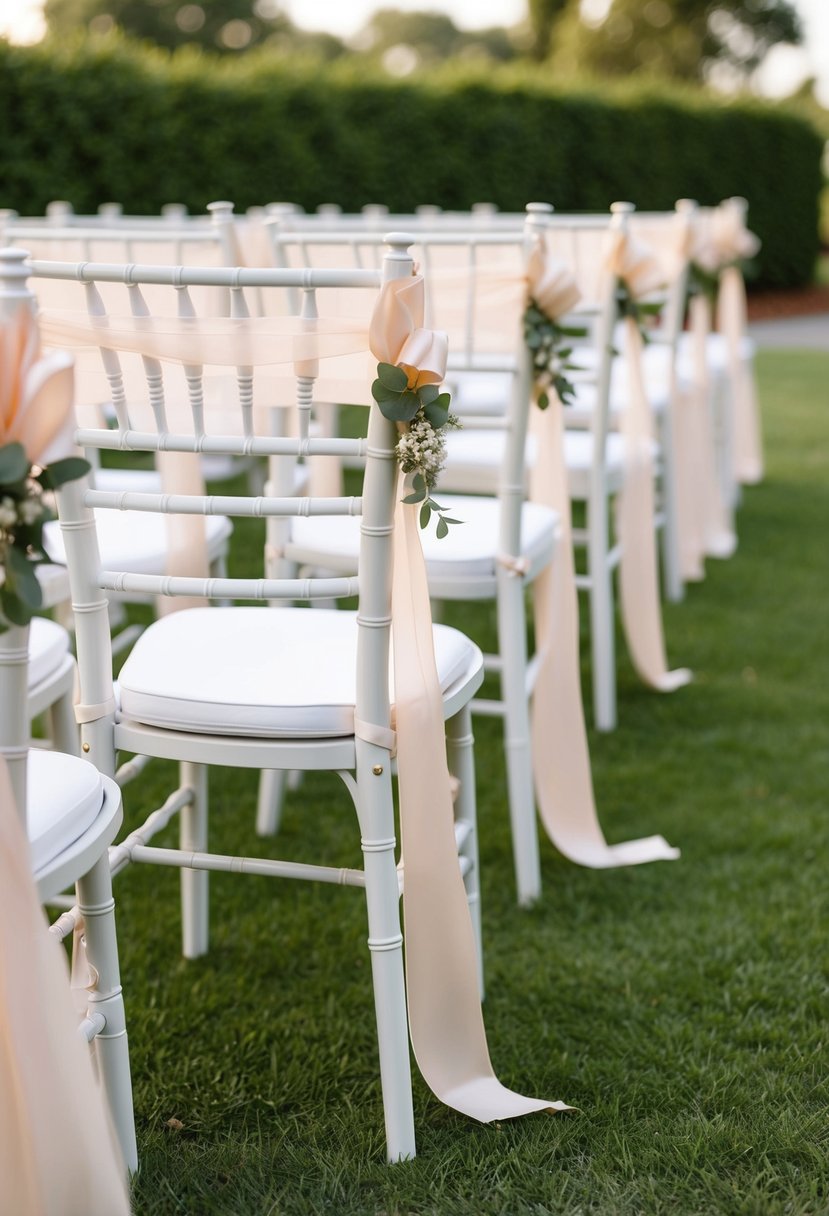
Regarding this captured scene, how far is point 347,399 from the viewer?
1.66m

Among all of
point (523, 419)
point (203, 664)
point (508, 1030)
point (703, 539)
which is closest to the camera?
point (203, 664)

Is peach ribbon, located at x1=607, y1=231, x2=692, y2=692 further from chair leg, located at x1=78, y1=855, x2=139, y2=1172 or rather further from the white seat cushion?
chair leg, located at x1=78, y1=855, x2=139, y2=1172

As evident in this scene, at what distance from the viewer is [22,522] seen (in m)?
1.21

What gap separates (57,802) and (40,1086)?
306mm

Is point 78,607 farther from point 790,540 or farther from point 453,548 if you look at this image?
point 790,540

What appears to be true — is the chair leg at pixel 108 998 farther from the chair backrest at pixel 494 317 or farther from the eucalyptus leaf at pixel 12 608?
the chair backrest at pixel 494 317

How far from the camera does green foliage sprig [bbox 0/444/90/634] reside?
3.92ft

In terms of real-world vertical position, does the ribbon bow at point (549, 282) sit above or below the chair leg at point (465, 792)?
above

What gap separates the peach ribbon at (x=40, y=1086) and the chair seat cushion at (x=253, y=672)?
405 mm

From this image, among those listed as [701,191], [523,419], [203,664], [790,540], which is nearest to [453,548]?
[523,419]

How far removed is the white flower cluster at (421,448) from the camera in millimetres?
1530

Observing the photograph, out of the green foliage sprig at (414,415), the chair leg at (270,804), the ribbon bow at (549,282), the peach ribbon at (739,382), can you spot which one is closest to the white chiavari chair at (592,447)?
the ribbon bow at (549,282)

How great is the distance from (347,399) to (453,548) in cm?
92

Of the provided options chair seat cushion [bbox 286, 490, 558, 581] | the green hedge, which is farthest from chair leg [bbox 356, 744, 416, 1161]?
the green hedge
